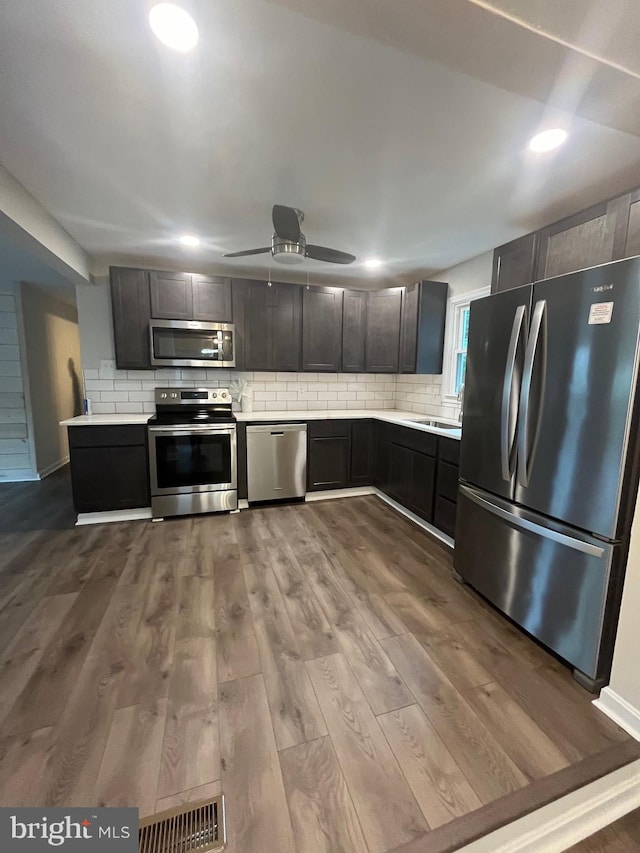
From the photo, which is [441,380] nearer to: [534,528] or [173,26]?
[534,528]

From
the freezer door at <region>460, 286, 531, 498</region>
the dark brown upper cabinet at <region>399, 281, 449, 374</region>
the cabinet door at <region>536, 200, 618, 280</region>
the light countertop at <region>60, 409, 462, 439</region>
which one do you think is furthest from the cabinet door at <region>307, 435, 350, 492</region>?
the cabinet door at <region>536, 200, 618, 280</region>

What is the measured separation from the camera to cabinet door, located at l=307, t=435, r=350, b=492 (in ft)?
12.6

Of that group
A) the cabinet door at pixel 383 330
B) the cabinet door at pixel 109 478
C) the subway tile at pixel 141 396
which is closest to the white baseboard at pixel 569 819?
the cabinet door at pixel 109 478

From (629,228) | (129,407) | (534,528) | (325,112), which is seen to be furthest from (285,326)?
(534,528)

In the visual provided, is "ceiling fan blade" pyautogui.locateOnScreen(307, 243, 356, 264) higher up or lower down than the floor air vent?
higher up

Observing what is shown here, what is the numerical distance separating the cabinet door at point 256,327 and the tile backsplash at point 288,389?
0.29m

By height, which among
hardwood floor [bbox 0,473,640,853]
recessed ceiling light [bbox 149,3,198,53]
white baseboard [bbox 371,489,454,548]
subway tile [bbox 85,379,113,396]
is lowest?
hardwood floor [bbox 0,473,640,853]

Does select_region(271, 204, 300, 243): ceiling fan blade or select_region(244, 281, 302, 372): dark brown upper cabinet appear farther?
select_region(244, 281, 302, 372): dark brown upper cabinet

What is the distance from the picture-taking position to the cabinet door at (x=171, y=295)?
11.3 ft

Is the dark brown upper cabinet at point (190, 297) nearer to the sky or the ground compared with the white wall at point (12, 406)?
nearer to the sky

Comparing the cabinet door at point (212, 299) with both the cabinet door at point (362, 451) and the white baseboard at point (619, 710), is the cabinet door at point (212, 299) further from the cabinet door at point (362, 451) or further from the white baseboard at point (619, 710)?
the white baseboard at point (619, 710)

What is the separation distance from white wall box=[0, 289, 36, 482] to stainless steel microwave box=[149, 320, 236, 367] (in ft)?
7.51

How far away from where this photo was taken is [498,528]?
205cm

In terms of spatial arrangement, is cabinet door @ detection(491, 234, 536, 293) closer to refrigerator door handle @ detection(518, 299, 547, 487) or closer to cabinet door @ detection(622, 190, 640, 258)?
cabinet door @ detection(622, 190, 640, 258)
